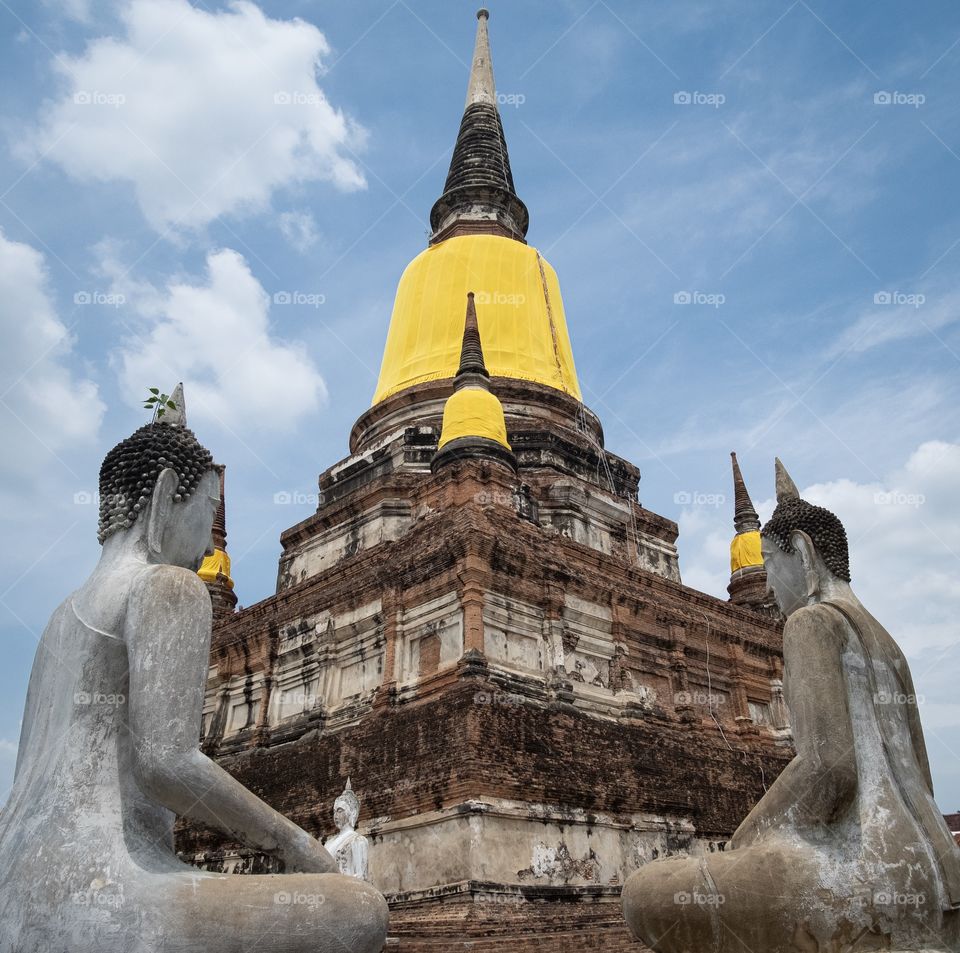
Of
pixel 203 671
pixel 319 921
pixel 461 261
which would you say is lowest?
pixel 319 921

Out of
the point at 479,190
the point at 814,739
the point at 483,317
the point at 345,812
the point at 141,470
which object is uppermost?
the point at 479,190

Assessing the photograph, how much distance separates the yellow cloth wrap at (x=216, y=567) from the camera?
2153 centimetres

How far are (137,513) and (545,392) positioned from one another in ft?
54.2

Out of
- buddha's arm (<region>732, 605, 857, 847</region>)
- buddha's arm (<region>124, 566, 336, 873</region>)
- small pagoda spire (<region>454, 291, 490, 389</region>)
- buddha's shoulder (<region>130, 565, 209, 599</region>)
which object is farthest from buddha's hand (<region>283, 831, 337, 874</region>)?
small pagoda spire (<region>454, 291, 490, 389</region>)

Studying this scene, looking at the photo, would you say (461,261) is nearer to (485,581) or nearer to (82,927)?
(485,581)

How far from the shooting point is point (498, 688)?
1194cm

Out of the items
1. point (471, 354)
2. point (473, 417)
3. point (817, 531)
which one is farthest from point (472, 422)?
point (817, 531)

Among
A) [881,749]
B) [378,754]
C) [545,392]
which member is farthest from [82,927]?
[545,392]

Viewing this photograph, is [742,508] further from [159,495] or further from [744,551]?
[159,495]

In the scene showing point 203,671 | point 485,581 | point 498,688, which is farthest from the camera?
point 485,581

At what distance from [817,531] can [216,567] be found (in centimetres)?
1885

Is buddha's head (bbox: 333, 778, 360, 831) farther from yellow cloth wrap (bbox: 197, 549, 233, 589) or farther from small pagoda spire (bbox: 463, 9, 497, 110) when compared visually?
small pagoda spire (bbox: 463, 9, 497, 110)

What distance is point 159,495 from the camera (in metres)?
4.12

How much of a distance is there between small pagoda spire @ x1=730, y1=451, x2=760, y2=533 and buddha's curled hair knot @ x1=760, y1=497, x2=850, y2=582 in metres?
18.1
